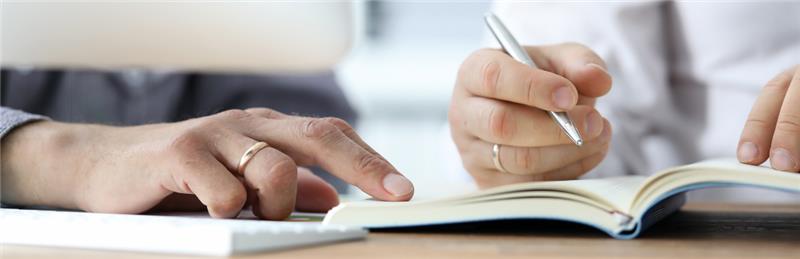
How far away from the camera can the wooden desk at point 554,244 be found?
47 centimetres

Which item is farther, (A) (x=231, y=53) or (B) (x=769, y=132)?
(A) (x=231, y=53)

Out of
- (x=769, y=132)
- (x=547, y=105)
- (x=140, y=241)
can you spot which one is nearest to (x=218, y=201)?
(x=140, y=241)

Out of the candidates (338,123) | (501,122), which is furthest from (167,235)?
(501,122)

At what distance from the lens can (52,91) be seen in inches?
51.8

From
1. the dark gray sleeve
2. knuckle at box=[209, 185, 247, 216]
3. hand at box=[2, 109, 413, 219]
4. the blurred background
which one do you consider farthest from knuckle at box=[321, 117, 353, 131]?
the blurred background

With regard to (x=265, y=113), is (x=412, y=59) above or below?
below

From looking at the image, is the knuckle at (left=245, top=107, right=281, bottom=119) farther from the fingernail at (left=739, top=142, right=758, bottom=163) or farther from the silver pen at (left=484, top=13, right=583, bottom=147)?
the fingernail at (left=739, top=142, right=758, bottom=163)

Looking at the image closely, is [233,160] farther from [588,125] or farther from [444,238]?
[588,125]

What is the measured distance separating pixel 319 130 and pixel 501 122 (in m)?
0.17

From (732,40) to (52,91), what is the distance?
967 millimetres

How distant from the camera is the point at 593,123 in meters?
0.75

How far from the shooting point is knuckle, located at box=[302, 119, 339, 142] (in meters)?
0.66

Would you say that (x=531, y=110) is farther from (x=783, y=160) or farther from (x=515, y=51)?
(x=783, y=160)

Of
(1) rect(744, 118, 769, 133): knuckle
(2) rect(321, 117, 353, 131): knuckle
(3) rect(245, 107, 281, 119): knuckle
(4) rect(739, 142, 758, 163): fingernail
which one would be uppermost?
(1) rect(744, 118, 769, 133): knuckle
